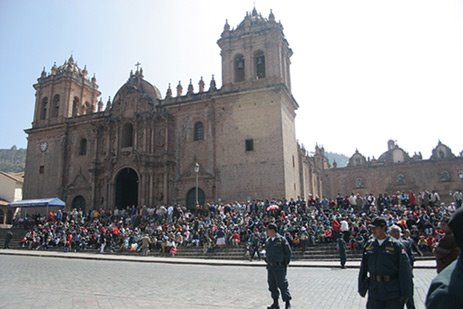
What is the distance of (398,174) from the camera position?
50.2 metres

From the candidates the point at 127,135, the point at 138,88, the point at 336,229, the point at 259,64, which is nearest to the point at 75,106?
the point at 127,135

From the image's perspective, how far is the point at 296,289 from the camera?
357 inches

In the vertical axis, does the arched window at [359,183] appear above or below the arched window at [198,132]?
below

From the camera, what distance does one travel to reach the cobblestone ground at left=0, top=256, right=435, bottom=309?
7223mm

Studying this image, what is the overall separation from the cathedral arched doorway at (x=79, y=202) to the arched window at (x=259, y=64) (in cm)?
2070

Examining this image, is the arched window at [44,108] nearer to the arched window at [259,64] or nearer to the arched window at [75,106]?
the arched window at [75,106]

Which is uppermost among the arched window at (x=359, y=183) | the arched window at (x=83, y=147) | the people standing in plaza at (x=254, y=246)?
the arched window at (x=83, y=147)

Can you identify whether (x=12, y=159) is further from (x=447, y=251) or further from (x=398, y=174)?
(x=447, y=251)

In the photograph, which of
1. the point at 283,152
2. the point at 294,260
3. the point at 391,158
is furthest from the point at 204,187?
the point at 391,158

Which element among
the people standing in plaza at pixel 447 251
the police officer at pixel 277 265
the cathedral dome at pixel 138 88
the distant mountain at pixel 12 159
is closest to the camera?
the people standing in plaza at pixel 447 251

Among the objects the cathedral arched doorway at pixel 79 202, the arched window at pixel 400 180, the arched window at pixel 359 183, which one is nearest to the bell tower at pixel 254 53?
the cathedral arched doorway at pixel 79 202

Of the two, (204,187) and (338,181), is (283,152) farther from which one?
(338,181)

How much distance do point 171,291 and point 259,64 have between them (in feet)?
87.7

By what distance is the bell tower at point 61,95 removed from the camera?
39688 mm
